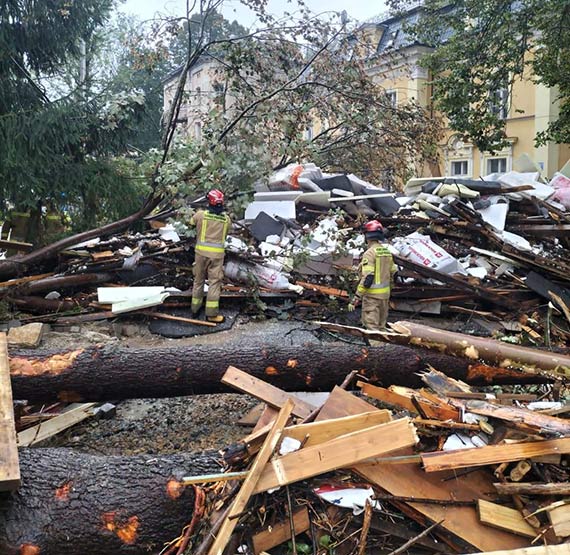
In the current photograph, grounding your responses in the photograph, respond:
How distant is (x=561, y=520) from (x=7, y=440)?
2.57 m

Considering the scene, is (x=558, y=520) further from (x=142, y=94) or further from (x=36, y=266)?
(x=142, y=94)

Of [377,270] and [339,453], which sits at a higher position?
[377,270]

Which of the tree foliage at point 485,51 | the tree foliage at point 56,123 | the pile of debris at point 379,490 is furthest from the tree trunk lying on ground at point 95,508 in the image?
the tree foliage at point 485,51

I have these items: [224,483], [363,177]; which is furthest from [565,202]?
[224,483]

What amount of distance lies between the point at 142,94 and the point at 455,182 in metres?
5.28

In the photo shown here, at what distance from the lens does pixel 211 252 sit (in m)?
6.58


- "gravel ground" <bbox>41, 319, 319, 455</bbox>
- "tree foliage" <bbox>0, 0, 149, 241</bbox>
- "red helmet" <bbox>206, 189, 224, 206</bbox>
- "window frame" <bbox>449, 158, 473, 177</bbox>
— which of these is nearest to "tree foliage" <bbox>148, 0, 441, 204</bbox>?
"red helmet" <bbox>206, 189, 224, 206</bbox>

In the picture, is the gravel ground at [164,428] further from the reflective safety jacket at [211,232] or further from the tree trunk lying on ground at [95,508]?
the reflective safety jacket at [211,232]

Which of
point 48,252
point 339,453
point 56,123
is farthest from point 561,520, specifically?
point 56,123

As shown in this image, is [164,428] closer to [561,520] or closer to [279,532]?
[279,532]

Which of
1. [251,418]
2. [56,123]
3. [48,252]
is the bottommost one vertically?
[251,418]

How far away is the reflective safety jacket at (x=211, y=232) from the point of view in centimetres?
651

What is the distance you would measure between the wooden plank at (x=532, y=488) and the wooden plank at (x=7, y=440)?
2197 mm

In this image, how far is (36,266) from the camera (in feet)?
24.3
